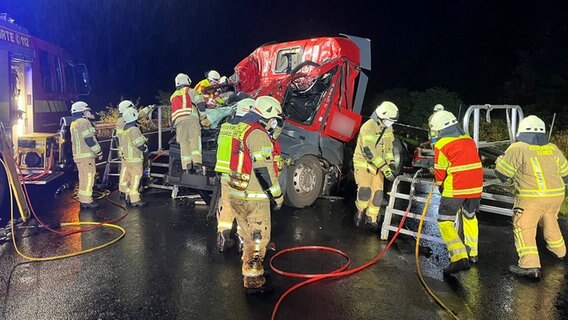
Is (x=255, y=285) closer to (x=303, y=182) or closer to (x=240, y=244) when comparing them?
(x=240, y=244)

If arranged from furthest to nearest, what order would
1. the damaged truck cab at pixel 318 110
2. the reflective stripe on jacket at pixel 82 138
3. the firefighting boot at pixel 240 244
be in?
the reflective stripe on jacket at pixel 82 138 → the damaged truck cab at pixel 318 110 → the firefighting boot at pixel 240 244

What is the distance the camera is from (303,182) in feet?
25.1

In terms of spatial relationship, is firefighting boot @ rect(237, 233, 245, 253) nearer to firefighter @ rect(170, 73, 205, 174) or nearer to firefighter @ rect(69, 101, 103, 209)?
firefighter @ rect(170, 73, 205, 174)

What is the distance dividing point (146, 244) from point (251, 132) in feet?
8.27

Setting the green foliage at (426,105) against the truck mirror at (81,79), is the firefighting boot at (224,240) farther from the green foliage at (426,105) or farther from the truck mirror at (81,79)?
the green foliage at (426,105)

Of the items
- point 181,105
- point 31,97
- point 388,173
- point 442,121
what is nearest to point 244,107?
point 442,121

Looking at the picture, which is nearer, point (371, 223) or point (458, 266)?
point (458, 266)

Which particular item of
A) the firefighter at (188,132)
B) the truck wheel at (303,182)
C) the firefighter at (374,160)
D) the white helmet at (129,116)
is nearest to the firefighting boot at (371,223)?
the firefighter at (374,160)

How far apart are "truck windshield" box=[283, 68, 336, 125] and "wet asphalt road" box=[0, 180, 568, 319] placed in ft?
6.84

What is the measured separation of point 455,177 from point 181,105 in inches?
175

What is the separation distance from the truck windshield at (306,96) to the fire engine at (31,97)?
444 cm

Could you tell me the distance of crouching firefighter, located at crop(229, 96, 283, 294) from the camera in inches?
172

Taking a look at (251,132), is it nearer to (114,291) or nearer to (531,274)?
(114,291)

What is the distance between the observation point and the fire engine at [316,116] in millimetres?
7445
